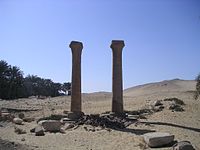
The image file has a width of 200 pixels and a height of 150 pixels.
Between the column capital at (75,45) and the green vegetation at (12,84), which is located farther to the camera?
the green vegetation at (12,84)

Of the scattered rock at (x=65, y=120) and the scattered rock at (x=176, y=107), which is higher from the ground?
the scattered rock at (x=176, y=107)

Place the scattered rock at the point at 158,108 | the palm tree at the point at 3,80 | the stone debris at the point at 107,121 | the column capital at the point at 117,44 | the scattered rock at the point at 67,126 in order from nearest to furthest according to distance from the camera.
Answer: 1. the stone debris at the point at 107,121
2. the scattered rock at the point at 67,126
3. the column capital at the point at 117,44
4. the scattered rock at the point at 158,108
5. the palm tree at the point at 3,80

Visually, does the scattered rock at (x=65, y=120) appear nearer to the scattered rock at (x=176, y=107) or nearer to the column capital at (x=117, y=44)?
the column capital at (x=117, y=44)

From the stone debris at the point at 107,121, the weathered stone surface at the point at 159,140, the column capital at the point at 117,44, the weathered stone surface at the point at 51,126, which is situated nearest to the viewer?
the weathered stone surface at the point at 159,140

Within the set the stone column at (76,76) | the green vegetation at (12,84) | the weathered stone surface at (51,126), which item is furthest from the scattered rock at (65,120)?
the green vegetation at (12,84)

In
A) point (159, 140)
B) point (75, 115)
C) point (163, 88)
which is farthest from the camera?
point (163, 88)

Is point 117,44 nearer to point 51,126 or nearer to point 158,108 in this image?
point 158,108

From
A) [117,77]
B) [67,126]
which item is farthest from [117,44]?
[67,126]

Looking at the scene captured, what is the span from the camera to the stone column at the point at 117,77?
94.5 ft

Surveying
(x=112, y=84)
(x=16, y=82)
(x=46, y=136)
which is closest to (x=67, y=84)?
(x=16, y=82)

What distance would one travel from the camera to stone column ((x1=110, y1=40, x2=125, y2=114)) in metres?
28.8

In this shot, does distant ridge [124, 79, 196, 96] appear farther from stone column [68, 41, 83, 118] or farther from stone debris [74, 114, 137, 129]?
stone debris [74, 114, 137, 129]

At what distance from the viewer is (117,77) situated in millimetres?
28781

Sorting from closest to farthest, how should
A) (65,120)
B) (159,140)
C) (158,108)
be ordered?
(159,140), (65,120), (158,108)
